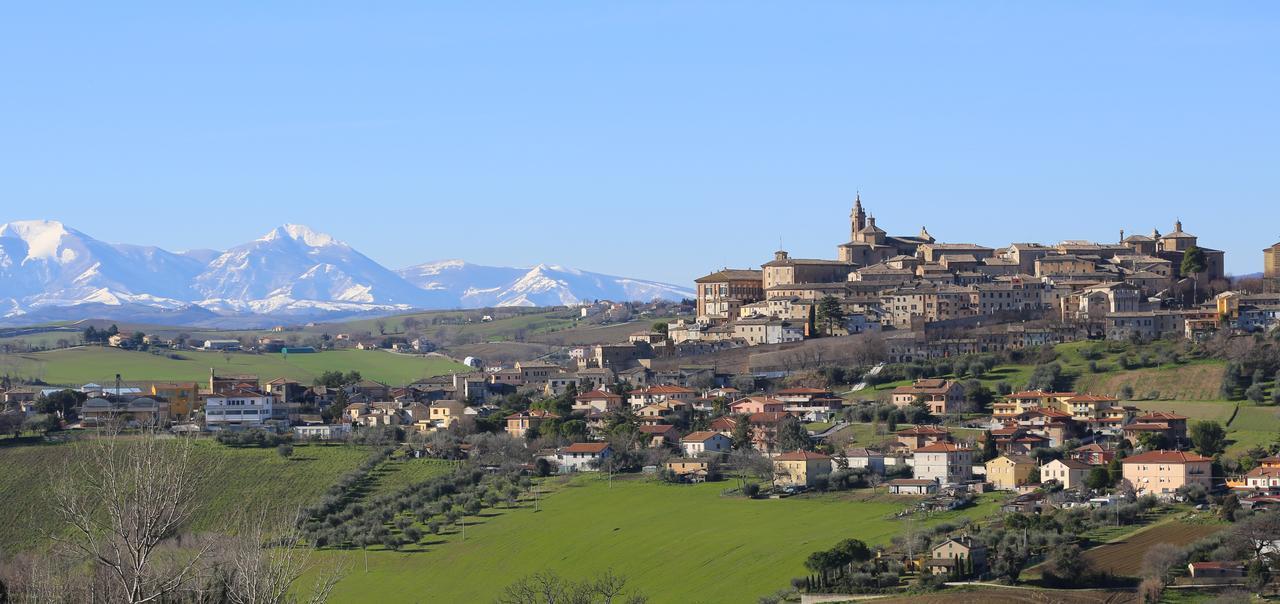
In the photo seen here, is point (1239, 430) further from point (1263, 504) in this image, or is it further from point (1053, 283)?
point (1053, 283)

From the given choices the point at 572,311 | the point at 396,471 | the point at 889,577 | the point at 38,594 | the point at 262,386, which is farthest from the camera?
the point at 572,311

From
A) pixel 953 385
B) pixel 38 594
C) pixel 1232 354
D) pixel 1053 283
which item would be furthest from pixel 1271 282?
pixel 38 594

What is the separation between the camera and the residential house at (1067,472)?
57487 millimetres

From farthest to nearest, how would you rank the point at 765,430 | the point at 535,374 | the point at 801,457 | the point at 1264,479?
the point at 535,374, the point at 765,430, the point at 801,457, the point at 1264,479

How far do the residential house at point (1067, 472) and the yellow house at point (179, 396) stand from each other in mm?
38823

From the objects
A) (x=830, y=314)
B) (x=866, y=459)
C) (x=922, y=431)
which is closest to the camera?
(x=866, y=459)

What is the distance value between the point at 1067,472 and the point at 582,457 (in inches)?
687

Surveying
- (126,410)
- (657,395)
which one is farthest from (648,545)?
(126,410)

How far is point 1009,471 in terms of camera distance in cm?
5884

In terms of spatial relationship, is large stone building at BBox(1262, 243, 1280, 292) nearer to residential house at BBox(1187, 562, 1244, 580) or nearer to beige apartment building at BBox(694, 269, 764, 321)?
beige apartment building at BBox(694, 269, 764, 321)

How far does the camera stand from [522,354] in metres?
123

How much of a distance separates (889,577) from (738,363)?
37135 millimetres

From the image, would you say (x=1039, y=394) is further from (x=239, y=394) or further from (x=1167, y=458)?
(x=239, y=394)

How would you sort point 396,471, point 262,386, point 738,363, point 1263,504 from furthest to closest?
point 262,386, point 738,363, point 396,471, point 1263,504
